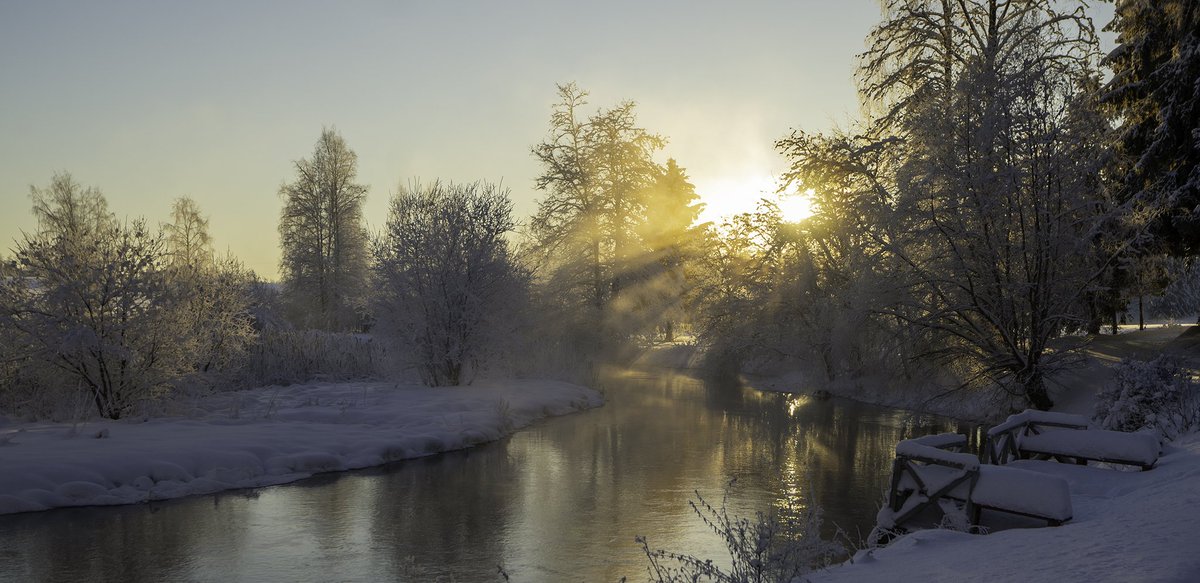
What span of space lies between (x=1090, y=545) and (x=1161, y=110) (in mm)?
18290

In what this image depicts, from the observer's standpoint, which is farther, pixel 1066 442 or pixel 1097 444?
pixel 1066 442

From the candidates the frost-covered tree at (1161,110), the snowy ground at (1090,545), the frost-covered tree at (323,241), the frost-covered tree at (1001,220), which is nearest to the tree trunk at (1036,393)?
the frost-covered tree at (1001,220)

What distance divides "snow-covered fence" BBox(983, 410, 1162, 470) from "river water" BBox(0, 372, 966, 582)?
6.92 feet

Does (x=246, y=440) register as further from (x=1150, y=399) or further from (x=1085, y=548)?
(x=1150, y=399)

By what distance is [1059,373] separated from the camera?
55.9 ft

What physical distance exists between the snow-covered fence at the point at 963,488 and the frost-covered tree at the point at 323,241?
38.8 m

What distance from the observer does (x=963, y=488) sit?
8.83 m

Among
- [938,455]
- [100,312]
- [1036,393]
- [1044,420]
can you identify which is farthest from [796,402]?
[100,312]

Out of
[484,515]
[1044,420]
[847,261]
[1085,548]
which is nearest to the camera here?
[1085,548]

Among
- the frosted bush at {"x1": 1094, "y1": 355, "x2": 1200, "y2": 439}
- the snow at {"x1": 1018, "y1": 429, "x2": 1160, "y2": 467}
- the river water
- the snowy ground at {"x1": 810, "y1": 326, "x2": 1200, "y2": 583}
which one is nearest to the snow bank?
the snowy ground at {"x1": 810, "y1": 326, "x2": 1200, "y2": 583}

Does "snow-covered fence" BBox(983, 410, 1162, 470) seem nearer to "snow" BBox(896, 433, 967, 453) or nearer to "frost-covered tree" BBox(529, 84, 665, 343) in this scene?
"snow" BBox(896, 433, 967, 453)

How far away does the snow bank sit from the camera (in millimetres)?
5418

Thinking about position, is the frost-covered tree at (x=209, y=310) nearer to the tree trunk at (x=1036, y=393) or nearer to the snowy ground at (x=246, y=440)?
the snowy ground at (x=246, y=440)

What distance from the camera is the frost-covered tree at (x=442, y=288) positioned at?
21672 millimetres
